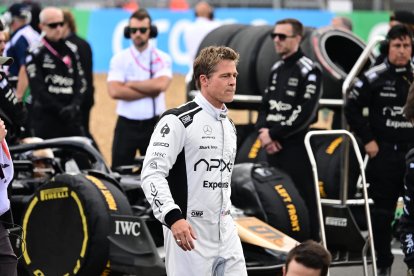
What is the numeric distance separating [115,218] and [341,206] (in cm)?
237

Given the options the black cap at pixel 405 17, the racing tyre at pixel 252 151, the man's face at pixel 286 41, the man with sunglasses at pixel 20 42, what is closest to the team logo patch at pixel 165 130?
the man's face at pixel 286 41

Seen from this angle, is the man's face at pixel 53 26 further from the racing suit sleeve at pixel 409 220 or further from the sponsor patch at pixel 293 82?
the racing suit sleeve at pixel 409 220

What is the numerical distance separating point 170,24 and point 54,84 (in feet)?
58.3

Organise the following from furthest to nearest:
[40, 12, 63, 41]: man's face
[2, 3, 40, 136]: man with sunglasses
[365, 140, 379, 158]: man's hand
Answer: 1. [2, 3, 40, 136]: man with sunglasses
2. [40, 12, 63, 41]: man's face
3. [365, 140, 379, 158]: man's hand

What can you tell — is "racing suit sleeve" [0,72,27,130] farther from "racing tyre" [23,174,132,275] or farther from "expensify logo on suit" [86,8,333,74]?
"expensify logo on suit" [86,8,333,74]

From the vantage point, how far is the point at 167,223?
6352mm

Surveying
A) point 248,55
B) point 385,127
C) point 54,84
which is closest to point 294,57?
point 385,127

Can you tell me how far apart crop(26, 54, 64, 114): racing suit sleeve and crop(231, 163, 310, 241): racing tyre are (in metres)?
3.22

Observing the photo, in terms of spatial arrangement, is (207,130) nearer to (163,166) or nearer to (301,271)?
(163,166)

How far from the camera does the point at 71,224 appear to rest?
8742 mm

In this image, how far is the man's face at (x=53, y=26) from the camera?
12.6 metres

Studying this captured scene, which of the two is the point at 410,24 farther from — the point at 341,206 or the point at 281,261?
the point at 281,261

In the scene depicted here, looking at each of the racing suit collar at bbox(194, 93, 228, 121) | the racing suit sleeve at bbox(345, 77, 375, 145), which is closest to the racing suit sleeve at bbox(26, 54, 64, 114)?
the racing suit sleeve at bbox(345, 77, 375, 145)

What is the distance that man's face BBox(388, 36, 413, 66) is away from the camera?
32.6 ft
